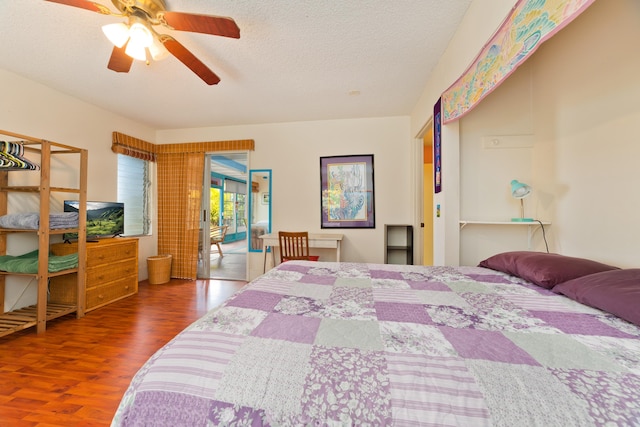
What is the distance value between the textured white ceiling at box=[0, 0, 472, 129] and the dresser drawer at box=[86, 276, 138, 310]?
224cm

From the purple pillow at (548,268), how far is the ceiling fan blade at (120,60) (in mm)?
2981

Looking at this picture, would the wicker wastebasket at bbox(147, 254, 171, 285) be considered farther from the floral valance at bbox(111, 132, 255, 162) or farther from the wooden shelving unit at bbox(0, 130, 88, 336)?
the floral valance at bbox(111, 132, 255, 162)

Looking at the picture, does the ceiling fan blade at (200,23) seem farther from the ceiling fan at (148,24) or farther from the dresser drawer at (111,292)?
the dresser drawer at (111,292)

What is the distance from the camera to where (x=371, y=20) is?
174cm

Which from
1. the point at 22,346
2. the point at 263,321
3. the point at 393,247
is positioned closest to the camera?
the point at 263,321

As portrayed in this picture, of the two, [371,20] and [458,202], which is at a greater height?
[371,20]

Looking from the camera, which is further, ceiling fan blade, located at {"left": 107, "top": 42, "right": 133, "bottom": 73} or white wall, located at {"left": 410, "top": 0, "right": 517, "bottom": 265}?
ceiling fan blade, located at {"left": 107, "top": 42, "right": 133, "bottom": 73}

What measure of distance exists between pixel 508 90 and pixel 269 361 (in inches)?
111

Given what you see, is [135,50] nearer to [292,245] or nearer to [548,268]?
[292,245]

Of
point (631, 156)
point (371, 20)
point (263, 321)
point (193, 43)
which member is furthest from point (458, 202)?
point (193, 43)

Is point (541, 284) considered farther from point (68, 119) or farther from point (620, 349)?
point (68, 119)

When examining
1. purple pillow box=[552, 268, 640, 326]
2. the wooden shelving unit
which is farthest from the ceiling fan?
purple pillow box=[552, 268, 640, 326]

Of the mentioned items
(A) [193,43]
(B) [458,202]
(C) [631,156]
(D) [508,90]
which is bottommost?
(B) [458,202]

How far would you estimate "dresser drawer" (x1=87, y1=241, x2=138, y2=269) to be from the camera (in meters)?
2.62
